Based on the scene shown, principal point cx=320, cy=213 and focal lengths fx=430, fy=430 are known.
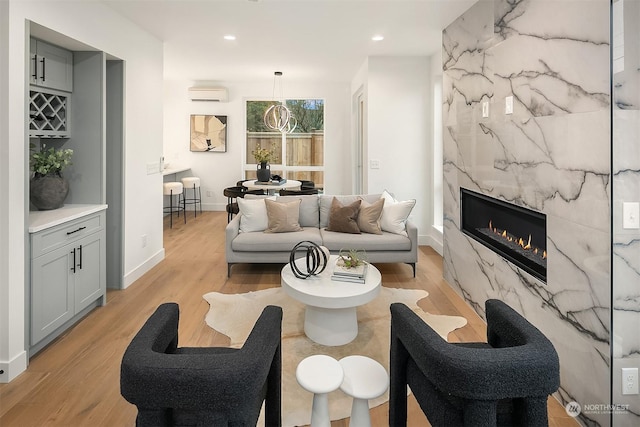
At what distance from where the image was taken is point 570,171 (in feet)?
7.35

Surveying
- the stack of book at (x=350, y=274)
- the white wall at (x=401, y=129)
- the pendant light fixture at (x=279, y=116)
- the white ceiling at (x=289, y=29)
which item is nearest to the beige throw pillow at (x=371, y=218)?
the white wall at (x=401, y=129)

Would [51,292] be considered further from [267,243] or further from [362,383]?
[362,383]

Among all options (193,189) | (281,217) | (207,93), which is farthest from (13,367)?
(207,93)

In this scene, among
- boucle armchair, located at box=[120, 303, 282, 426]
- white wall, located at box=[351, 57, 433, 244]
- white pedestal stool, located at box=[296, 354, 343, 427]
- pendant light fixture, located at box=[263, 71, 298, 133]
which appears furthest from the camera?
pendant light fixture, located at box=[263, 71, 298, 133]

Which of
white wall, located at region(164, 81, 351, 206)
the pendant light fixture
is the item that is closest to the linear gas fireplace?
the pendant light fixture

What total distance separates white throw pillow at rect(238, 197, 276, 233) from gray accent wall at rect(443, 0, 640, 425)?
239 centimetres

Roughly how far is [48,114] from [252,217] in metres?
2.16

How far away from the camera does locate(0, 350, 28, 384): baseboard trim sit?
249 cm

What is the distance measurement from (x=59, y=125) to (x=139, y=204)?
4.05 ft

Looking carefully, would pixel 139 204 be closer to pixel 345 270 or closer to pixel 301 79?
pixel 345 270

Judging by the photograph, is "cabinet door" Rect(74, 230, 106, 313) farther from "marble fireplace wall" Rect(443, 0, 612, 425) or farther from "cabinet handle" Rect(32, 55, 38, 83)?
"marble fireplace wall" Rect(443, 0, 612, 425)

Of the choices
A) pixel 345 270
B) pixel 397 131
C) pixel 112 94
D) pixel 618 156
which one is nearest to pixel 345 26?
pixel 397 131

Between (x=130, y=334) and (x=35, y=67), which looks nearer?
(x=35, y=67)

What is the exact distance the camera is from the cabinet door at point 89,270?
3.29 m
